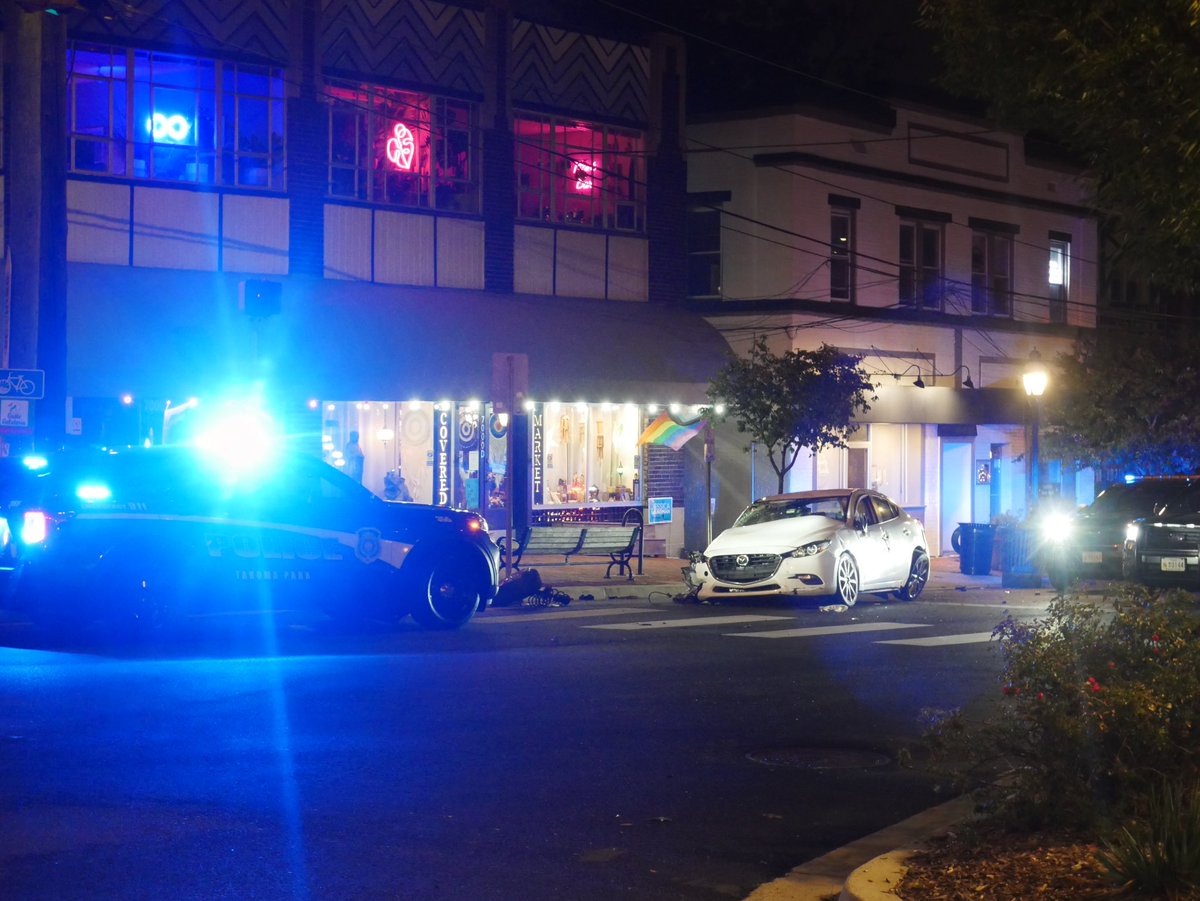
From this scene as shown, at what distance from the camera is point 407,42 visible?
2694cm

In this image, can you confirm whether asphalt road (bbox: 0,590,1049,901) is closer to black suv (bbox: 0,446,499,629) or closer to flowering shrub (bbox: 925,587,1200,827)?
black suv (bbox: 0,446,499,629)

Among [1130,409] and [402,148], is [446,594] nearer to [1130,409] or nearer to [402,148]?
[402,148]

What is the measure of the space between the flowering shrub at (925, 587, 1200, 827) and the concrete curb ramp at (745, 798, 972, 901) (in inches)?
13.9

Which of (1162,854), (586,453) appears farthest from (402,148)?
(1162,854)

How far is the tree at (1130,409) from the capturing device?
31.7 metres

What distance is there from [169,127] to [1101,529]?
Result: 1539cm

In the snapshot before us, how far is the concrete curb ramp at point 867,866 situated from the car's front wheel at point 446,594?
866 centimetres

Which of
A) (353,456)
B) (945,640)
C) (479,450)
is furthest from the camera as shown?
(479,450)

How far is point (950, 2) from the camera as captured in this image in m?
9.91

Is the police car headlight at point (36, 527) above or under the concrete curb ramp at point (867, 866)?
above

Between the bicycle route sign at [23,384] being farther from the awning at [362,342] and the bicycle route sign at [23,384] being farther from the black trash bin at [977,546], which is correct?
the black trash bin at [977,546]

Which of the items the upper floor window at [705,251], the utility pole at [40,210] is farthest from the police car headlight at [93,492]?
the upper floor window at [705,251]

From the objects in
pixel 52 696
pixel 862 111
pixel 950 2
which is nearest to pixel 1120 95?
pixel 950 2

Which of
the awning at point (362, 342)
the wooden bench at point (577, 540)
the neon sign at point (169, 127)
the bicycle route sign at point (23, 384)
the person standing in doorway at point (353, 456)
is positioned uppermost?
the neon sign at point (169, 127)
